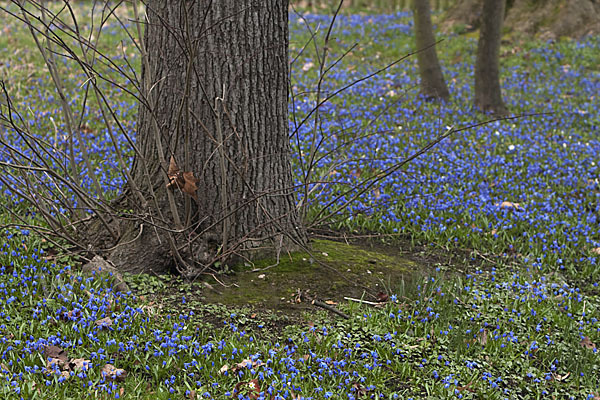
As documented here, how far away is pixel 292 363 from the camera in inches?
127

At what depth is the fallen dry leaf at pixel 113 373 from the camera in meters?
3.06

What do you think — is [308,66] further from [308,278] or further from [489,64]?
[308,278]

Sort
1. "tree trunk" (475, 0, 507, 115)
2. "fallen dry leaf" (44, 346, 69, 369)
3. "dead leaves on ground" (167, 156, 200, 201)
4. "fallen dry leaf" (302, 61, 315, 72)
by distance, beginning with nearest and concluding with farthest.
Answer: "fallen dry leaf" (44, 346, 69, 369), "dead leaves on ground" (167, 156, 200, 201), "tree trunk" (475, 0, 507, 115), "fallen dry leaf" (302, 61, 315, 72)

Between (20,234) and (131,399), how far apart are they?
217cm

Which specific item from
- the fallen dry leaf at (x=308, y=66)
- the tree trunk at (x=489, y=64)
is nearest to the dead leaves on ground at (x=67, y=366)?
the tree trunk at (x=489, y=64)

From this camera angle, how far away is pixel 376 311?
396cm

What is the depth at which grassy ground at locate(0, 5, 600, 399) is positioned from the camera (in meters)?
3.18

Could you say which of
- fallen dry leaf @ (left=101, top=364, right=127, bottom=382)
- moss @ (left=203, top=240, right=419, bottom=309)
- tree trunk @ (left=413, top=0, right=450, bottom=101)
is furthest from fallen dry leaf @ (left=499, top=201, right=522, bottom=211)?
fallen dry leaf @ (left=101, top=364, right=127, bottom=382)

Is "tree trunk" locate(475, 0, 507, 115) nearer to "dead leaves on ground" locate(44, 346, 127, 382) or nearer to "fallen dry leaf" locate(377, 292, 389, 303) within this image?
"fallen dry leaf" locate(377, 292, 389, 303)

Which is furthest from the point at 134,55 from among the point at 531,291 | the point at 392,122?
the point at 531,291

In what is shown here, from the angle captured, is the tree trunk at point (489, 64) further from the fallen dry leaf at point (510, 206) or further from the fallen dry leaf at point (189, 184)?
the fallen dry leaf at point (189, 184)

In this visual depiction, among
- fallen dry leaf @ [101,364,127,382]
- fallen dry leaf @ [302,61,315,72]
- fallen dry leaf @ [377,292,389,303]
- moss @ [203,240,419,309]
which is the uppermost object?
fallen dry leaf @ [302,61,315,72]

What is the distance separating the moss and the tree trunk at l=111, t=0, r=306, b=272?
203 mm

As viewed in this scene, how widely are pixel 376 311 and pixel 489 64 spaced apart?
637cm
